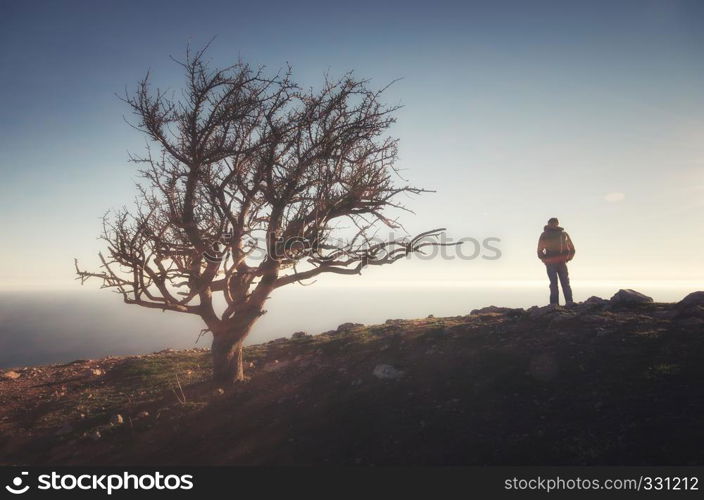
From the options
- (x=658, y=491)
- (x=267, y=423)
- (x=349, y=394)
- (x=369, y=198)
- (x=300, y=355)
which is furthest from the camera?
(x=300, y=355)

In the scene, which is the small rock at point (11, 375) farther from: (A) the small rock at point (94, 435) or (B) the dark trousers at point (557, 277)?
(B) the dark trousers at point (557, 277)

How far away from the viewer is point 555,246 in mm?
15414

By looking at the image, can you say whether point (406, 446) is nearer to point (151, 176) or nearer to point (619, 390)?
point (619, 390)

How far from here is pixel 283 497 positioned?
6574 mm

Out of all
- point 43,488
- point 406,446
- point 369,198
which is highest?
point 369,198

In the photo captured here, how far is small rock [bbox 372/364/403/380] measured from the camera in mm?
10939

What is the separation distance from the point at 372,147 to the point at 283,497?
35.7ft

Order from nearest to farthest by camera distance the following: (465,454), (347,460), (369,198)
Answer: (465,454)
(347,460)
(369,198)

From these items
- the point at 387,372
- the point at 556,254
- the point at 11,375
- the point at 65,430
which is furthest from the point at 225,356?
the point at 556,254

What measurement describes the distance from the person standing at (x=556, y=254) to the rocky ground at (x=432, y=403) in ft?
5.09

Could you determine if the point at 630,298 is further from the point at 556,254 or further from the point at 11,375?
the point at 11,375

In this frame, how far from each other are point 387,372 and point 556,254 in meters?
9.29

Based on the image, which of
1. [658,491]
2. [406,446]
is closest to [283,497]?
[406,446]

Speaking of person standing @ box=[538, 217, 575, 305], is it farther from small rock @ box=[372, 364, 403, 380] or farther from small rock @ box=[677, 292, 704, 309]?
small rock @ box=[372, 364, 403, 380]
